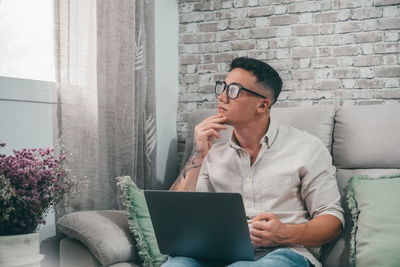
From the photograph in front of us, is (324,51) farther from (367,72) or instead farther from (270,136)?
(270,136)

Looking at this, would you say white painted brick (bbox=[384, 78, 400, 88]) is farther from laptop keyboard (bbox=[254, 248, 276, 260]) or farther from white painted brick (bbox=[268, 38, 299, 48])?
laptop keyboard (bbox=[254, 248, 276, 260])

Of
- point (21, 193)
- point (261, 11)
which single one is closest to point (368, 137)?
point (261, 11)

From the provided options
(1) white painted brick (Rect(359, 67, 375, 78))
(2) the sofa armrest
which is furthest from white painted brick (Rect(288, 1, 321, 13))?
(2) the sofa armrest

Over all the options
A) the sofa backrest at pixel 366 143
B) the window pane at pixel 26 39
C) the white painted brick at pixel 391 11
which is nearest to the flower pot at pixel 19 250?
the window pane at pixel 26 39

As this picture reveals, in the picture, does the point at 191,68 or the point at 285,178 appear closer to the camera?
the point at 285,178

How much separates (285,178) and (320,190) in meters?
0.14

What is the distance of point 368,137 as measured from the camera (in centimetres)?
198

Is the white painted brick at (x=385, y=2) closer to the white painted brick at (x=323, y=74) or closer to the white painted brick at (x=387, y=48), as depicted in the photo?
the white painted brick at (x=387, y=48)

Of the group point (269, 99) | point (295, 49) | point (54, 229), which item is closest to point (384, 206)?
point (269, 99)

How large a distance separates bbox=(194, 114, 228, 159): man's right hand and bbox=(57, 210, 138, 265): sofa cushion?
45cm

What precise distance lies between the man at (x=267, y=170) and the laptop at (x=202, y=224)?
0.09 m

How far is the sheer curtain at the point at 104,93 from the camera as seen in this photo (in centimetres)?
173

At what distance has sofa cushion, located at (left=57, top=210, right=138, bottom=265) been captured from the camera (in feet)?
4.80

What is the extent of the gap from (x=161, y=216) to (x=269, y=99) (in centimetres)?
76
